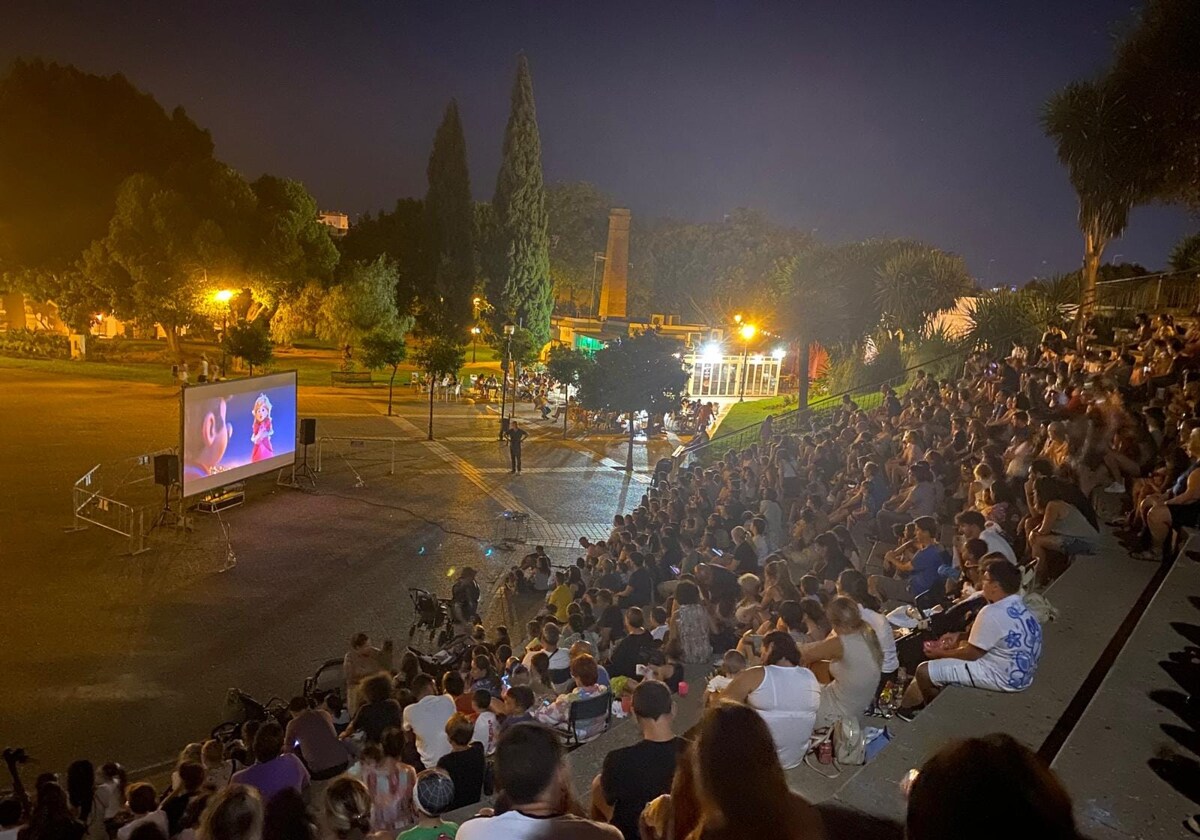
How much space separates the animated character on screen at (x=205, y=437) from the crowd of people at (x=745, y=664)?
7.64 meters

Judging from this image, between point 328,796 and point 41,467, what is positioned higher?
point 328,796

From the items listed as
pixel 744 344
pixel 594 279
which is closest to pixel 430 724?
pixel 744 344

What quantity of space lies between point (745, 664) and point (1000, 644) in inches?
62.6

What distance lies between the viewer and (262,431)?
1861 cm

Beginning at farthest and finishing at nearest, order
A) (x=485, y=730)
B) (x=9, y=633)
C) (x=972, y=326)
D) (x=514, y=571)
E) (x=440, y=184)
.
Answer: (x=440, y=184) < (x=972, y=326) < (x=514, y=571) < (x=9, y=633) < (x=485, y=730)

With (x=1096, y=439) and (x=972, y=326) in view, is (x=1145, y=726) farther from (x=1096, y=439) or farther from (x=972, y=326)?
(x=972, y=326)

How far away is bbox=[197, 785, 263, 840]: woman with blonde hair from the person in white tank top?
7.40 ft

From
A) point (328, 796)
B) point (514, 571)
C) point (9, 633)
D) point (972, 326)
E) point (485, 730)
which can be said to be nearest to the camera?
point (328, 796)

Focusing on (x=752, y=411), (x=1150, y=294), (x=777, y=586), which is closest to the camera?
(x=777, y=586)

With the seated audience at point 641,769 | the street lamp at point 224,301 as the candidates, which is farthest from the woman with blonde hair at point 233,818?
the street lamp at point 224,301

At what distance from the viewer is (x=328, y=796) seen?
403cm

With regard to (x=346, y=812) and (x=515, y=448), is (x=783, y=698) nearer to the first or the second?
(x=346, y=812)

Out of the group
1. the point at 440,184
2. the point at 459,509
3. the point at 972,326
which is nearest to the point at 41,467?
the point at 459,509

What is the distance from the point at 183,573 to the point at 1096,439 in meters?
13.4
